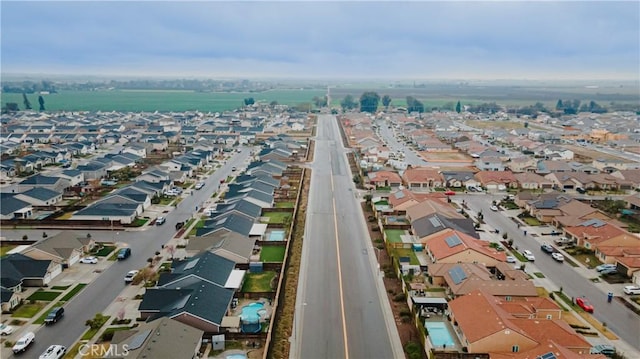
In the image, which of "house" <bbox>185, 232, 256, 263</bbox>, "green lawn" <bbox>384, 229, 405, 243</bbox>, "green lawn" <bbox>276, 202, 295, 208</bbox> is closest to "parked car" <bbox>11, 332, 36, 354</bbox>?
"house" <bbox>185, 232, 256, 263</bbox>

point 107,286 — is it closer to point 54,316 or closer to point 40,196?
point 54,316

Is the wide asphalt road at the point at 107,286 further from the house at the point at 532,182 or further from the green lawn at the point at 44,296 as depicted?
the house at the point at 532,182

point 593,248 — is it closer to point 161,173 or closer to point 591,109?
point 161,173

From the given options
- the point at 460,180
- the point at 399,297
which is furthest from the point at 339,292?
the point at 460,180

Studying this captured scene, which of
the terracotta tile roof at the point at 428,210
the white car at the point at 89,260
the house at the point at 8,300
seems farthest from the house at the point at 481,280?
the house at the point at 8,300

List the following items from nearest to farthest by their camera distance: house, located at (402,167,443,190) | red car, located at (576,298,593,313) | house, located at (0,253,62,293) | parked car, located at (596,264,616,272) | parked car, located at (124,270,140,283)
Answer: red car, located at (576,298,593,313), house, located at (0,253,62,293), parked car, located at (124,270,140,283), parked car, located at (596,264,616,272), house, located at (402,167,443,190)

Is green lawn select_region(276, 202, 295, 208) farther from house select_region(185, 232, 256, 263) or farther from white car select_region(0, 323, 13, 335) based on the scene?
white car select_region(0, 323, 13, 335)

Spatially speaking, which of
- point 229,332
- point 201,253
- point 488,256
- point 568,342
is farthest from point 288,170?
point 568,342
